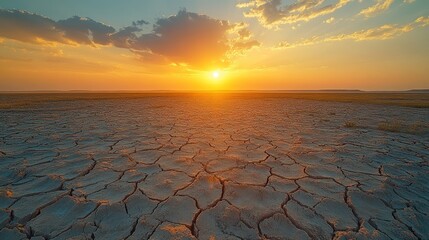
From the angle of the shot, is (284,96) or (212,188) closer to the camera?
(212,188)

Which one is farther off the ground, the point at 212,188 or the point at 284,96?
the point at 212,188

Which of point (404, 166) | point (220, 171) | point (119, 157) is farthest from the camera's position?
point (119, 157)

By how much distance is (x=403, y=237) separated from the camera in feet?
4.71

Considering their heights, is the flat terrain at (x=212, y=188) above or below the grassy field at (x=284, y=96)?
above

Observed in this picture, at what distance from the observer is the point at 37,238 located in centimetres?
140

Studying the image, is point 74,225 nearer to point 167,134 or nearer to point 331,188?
point 331,188

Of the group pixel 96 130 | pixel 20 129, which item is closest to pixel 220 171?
pixel 96 130

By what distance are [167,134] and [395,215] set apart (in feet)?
12.4

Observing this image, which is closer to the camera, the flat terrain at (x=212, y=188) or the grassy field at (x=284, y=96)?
the flat terrain at (x=212, y=188)

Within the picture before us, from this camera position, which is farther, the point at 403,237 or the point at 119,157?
the point at 119,157

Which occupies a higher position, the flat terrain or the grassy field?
the flat terrain

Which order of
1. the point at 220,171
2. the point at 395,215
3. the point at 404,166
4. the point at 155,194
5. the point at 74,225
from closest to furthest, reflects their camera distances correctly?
the point at 74,225
the point at 395,215
the point at 155,194
the point at 220,171
the point at 404,166

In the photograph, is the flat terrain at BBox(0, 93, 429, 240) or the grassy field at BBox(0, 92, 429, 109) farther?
the grassy field at BBox(0, 92, 429, 109)

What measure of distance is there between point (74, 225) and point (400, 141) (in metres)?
5.25
